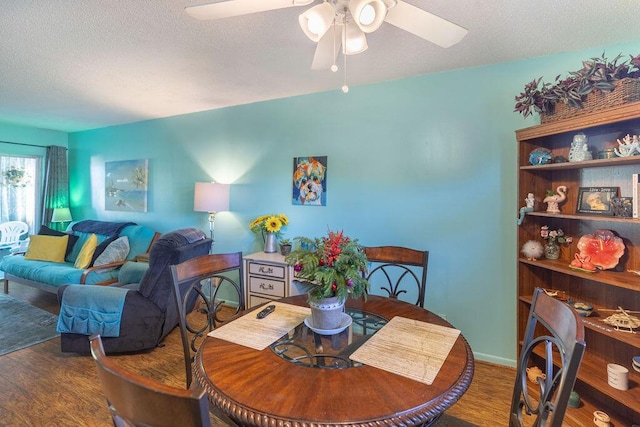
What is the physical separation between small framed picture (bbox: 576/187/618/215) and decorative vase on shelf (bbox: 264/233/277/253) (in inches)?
95.4

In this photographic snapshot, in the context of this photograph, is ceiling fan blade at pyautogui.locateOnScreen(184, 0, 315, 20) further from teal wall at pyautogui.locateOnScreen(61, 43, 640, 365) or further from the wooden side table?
the wooden side table

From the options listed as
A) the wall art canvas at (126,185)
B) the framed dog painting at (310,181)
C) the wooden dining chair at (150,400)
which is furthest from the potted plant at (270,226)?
the wooden dining chair at (150,400)

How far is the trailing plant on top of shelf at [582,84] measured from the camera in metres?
1.50

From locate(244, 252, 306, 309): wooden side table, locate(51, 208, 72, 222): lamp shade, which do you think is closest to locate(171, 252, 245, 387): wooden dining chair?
locate(244, 252, 306, 309): wooden side table

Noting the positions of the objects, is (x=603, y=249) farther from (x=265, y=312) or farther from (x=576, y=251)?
(x=265, y=312)

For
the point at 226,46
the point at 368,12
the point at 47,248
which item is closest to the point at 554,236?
the point at 368,12

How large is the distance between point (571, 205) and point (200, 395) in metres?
2.36

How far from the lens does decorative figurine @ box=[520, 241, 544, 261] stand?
2.02 m

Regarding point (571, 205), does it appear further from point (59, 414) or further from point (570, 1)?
point (59, 414)

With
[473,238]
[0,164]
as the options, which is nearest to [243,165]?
[473,238]

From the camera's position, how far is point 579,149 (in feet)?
5.78

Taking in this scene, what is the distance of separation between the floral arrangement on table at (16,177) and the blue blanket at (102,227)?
4.51 ft

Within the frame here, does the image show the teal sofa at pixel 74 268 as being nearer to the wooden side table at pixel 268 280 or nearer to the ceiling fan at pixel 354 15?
the wooden side table at pixel 268 280

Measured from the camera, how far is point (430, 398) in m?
0.85
